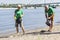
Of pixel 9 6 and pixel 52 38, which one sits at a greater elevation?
pixel 52 38

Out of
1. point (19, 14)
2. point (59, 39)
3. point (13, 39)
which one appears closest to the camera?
point (59, 39)

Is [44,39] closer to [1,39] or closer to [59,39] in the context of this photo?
[59,39]


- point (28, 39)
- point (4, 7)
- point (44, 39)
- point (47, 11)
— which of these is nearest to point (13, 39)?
point (28, 39)

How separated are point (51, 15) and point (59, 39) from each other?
3.64 m

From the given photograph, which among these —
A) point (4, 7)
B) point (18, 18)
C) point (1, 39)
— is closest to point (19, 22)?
point (18, 18)

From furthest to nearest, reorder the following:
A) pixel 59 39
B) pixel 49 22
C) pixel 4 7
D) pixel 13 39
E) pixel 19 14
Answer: pixel 4 7, pixel 49 22, pixel 19 14, pixel 13 39, pixel 59 39

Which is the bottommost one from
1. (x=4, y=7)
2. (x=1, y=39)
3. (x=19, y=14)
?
(x=4, y=7)

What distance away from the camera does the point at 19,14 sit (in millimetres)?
16406

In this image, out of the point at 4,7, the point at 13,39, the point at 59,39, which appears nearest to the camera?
the point at 59,39

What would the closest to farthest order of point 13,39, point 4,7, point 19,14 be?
point 13,39
point 19,14
point 4,7

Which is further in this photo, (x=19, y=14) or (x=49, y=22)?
(x=49, y=22)

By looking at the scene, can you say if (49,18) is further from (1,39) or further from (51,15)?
(1,39)

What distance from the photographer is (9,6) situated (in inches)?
5408

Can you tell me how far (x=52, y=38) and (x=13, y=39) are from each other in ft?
6.94
